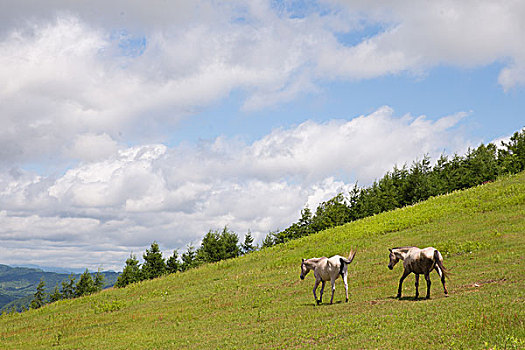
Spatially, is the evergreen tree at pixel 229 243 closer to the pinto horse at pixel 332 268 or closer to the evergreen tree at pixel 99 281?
the evergreen tree at pixel 99 281

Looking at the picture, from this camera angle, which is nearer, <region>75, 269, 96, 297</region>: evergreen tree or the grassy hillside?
the grassy hillside

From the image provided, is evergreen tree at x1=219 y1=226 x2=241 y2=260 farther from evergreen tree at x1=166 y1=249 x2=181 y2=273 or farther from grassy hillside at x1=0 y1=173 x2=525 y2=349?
grassy hillside at x1=0 y1=173 x2=525 y2=349

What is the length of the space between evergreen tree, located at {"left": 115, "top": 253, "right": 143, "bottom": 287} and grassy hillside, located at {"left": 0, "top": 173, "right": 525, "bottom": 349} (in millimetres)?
49845

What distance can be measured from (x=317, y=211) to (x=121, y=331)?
9780cm

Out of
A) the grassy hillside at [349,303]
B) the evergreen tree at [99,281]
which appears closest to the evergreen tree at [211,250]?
the evergreen tree at [99,281]

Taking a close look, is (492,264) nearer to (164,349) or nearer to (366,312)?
(366,312)

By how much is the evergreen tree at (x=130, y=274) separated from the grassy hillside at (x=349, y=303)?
49.8 meters

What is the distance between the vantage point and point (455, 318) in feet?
49.9

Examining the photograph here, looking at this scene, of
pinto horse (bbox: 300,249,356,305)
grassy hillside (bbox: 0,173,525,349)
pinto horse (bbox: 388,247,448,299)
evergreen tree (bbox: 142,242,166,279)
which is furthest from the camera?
evergreen tree (bbox: 142,242,166,279)

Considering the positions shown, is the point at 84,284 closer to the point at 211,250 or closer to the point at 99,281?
the point at 99,281

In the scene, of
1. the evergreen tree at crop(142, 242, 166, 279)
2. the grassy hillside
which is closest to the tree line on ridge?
the evergreen tree at crop(142, 242, 166, 279)

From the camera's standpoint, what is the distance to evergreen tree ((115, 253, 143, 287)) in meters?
98.6

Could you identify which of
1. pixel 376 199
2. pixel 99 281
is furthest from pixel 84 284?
pixel 376 199

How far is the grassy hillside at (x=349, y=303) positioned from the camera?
1507cm
